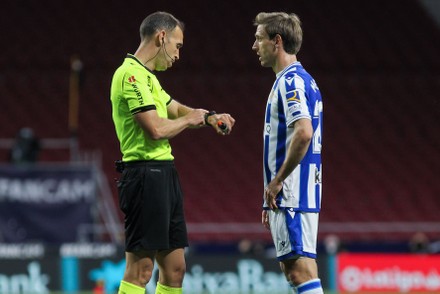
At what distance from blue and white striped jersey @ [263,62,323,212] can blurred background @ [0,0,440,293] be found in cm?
1038

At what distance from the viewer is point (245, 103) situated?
66.6 feet

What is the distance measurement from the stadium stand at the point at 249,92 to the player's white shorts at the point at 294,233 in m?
12.2

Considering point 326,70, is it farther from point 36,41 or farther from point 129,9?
point 36,41

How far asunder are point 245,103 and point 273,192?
48.9ft

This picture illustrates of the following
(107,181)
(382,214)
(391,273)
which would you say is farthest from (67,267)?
(382,214)

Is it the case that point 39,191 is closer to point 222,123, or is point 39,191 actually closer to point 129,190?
point 129,190

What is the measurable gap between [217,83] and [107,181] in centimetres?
350

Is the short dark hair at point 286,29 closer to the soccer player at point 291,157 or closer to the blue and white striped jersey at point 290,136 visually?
the soccer player at point 291,157

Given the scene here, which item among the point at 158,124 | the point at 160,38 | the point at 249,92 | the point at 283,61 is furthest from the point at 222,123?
the point at 249,92

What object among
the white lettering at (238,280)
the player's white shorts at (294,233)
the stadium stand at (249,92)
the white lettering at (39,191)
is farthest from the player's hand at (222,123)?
the stadium stand at (249,92)

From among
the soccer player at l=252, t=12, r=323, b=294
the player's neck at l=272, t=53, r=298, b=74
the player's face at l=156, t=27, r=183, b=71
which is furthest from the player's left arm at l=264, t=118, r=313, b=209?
the player's face at l=156, t=27, r=183, b=71

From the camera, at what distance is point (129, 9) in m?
21.4

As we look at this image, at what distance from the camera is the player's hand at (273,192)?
17.9ft

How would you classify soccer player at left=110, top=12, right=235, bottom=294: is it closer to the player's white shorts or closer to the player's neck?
the player's neck
